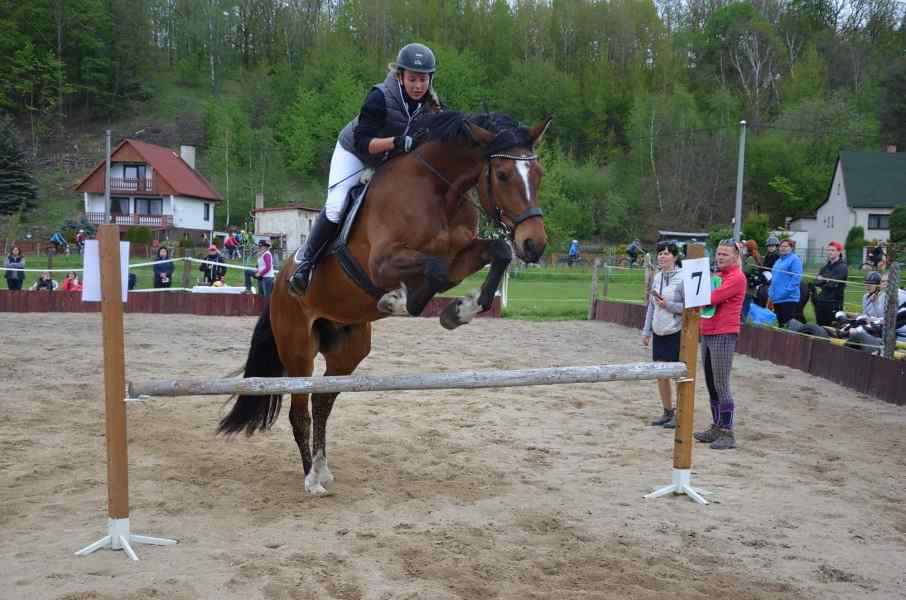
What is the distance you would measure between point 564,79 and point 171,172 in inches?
1241

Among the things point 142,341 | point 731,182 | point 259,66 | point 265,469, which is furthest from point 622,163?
point 265,469

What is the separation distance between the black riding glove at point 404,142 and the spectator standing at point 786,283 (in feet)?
27.6

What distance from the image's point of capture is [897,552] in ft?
13.7

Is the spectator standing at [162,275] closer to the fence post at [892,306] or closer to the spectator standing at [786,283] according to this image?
the spectator standing at [786,283]

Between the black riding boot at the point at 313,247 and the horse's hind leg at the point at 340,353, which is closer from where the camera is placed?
the black riding boot at the point at 313,247

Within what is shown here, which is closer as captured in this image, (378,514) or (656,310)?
(378,514)

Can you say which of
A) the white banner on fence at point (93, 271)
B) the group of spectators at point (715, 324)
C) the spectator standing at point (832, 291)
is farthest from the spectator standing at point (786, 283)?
the white banner on fence at point (93, 271)

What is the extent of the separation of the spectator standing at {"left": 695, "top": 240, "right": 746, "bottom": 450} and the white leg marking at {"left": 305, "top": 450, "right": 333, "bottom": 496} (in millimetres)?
3482

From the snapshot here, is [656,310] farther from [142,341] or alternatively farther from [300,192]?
[300,192]

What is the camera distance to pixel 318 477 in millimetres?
5426

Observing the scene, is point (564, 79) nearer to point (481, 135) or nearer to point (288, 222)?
point (288, 222)

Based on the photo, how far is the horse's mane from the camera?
4.30 meters

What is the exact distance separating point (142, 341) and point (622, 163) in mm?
51425

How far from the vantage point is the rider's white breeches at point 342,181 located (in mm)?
5074
